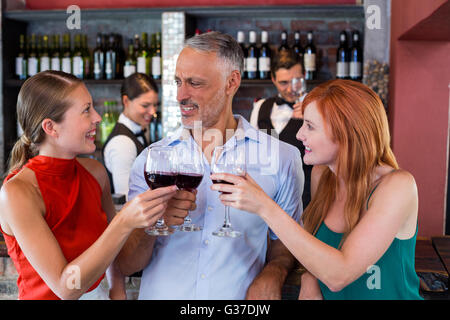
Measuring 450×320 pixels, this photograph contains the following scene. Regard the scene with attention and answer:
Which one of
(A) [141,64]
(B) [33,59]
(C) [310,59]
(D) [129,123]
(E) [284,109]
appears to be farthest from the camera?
(B) [33,59]

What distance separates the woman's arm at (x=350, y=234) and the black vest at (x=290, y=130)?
1.67 metres

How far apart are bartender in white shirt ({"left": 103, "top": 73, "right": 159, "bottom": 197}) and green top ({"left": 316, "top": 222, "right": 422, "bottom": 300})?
1827 mm

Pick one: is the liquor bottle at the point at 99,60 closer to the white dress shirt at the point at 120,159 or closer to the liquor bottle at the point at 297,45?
the white dress shirt at the point at 120,159

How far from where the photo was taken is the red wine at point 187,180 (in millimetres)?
1133

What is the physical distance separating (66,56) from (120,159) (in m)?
1.69

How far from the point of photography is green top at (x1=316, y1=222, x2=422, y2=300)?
115cm

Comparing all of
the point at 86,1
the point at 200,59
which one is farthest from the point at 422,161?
the point at 86,1

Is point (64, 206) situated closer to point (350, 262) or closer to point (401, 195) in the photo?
point (350, 262)

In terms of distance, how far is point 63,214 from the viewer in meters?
1.23

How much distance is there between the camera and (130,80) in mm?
3205

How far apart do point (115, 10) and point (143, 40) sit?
347 mm

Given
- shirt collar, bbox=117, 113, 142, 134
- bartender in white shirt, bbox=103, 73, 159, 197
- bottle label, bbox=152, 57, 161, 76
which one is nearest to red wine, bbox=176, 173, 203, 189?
bartender in white shirt, bbox=103, 73, 159, 197

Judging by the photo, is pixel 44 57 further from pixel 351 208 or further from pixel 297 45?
pixel 351 208

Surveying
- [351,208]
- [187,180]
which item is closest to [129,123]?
[187,180]
